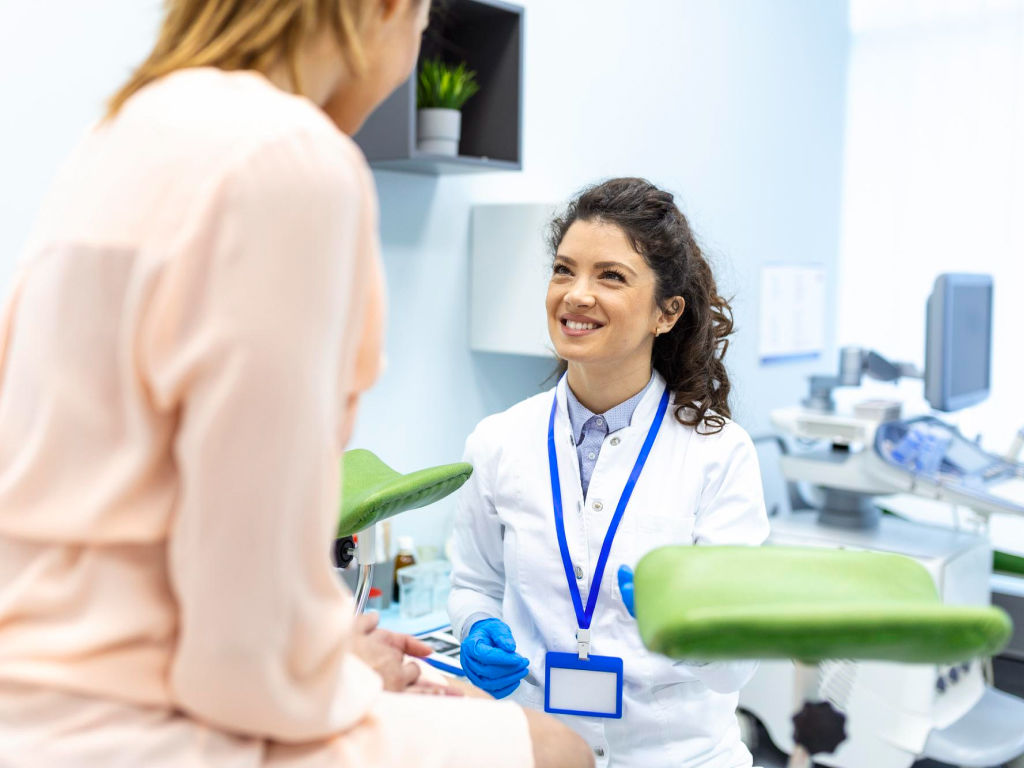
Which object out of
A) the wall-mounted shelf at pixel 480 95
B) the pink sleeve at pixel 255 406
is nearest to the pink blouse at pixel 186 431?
the pink sleeve at pixel 255 406

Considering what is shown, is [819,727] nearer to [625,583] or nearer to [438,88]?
[625,583]

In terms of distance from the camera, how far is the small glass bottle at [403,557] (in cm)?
243

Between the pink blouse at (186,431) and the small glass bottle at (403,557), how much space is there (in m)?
1.76

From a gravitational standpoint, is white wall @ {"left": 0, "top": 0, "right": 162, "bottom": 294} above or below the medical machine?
above

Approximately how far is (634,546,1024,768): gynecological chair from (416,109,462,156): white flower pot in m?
1.55

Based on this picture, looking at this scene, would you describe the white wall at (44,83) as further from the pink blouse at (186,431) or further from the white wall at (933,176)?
the white wall at (933,176)

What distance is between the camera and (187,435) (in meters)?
0.58

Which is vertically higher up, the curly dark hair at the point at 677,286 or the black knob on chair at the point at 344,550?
the curly dark hair at the point at 677,286

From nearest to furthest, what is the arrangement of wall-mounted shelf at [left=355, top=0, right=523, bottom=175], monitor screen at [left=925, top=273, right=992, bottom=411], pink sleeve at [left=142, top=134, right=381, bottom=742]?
1. pink sleeve at [left=142, top=134, right=381, bottom=742]
2. wall-mounted shelf at [left=355, top=0, right=523, bottom=175]
3. monitor screen at [left=925, top=273, right=992, bottom=411]

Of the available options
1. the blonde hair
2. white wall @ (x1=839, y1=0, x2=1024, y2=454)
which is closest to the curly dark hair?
the blonde hair

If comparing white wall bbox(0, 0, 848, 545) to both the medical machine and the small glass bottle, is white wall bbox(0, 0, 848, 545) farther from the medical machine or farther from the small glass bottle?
the medical machine

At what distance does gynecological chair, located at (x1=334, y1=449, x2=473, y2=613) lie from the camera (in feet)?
4.08

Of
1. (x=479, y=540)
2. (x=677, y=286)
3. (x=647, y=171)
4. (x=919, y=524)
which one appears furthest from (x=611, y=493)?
(x=647, y=171)

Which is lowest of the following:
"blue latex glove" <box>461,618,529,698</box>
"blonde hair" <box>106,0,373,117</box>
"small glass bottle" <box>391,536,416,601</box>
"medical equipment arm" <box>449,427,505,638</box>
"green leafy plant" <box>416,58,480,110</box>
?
"small glass bottle" <box>391,536,416,601</box>
